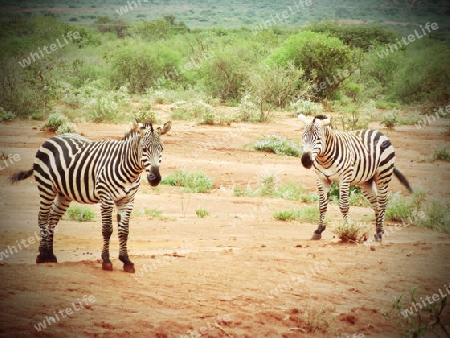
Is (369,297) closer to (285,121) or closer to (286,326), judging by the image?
(286,326)

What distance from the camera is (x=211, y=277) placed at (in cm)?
645

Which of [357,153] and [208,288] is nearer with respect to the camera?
[208,288]

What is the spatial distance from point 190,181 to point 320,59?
16.5 metres

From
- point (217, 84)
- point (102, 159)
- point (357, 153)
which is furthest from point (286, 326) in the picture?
point (217, 84)

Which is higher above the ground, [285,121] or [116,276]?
[285,121]

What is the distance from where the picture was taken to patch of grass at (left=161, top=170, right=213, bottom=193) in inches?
541

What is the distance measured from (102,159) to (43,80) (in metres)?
17.2

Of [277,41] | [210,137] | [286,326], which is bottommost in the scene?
[286,326]

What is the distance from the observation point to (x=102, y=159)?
682cm

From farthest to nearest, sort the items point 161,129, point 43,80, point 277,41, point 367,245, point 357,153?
1. point 277,41
2. point 43,80
3. point 357,153
4. point 367,245
5. point 161,129

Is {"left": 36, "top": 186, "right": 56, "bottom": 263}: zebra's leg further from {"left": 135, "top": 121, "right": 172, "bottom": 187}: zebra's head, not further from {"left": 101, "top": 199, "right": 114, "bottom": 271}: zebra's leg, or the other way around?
{"left": 135, "top": 121, "right": 172, "bottom": 187}: zebra's head

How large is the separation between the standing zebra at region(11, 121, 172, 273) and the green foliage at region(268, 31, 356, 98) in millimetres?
22066

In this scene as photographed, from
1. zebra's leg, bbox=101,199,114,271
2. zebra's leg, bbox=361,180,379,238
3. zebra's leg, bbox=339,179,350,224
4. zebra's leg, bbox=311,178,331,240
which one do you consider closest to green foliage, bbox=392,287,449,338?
zebra's leg, bbox=339,179,350,224

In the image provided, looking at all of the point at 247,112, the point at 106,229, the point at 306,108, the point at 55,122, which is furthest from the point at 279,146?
the point at 106,229
